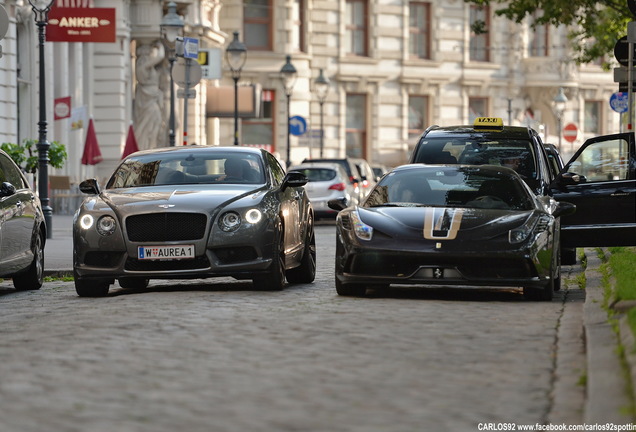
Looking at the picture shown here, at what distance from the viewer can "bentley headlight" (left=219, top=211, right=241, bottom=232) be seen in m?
15.1

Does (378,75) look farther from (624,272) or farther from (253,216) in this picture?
(624,272)

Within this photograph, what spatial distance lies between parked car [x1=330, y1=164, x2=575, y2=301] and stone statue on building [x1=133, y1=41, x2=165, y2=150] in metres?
34.8

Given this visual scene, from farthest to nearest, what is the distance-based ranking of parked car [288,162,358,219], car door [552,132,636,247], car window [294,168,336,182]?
car window [294,168,336,182] → parked car [288,162,358,219] → car door [552,132,636,247]

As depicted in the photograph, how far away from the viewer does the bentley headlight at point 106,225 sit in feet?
49.9

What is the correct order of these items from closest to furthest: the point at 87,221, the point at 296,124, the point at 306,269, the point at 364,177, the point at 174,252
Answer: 1. the point at 174,252
2. the point at 87,221
3. the point at 306,269
4. the point at 364,177
5. the point at 296,124

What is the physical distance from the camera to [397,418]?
777 cm

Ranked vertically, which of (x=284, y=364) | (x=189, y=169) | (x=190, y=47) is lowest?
(x=284, y=364)

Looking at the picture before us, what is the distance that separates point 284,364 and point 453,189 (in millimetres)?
6118

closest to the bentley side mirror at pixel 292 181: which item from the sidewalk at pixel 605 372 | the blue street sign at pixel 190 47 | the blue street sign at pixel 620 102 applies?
the sidewalk at pixel 605 372

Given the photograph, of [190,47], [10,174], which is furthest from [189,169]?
[190,47]

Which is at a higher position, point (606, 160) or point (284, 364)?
point (606, 160)

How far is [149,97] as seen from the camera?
163 feet

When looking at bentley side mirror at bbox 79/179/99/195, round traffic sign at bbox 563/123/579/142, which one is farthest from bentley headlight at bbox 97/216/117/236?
round traffic sign at bbox 563/123/579/142

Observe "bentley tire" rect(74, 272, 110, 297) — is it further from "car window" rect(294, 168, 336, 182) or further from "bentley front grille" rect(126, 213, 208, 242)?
"car window" rect(294, 168, 336, 182)
